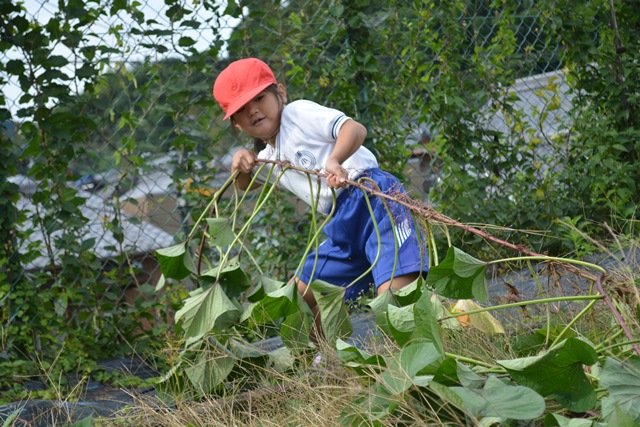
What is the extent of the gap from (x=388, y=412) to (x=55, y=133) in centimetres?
257

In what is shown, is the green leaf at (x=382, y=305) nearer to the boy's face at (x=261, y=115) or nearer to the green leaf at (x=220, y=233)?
the green leaf at (x=220, y=233)

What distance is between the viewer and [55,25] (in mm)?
4434

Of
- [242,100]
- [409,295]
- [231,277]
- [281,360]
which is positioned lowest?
[281,360]

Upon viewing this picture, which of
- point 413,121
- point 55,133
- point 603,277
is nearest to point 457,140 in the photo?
point 413,121

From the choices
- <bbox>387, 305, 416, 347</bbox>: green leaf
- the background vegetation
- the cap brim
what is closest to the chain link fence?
the background vegetation

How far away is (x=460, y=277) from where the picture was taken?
2635mm

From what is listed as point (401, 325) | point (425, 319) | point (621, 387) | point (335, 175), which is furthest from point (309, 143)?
point (621, 387)

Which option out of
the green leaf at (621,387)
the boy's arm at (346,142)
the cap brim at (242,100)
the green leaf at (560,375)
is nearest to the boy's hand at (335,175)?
the boy's arm at (346,142)

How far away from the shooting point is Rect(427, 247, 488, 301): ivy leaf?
261cm

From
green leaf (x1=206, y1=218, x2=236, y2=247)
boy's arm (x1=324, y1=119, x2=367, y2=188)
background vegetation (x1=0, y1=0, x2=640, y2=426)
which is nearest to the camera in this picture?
green leaf (x1=206, y1=218, x2=236, y2=247)

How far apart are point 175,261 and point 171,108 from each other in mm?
1627

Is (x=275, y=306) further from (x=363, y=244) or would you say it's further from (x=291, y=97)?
(x=291, y=97)

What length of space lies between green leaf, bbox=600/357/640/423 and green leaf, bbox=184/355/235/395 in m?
1.35

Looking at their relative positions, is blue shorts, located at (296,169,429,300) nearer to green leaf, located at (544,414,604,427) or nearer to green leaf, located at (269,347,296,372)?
green leaf, located at (269,347,296,372)
